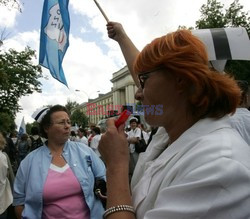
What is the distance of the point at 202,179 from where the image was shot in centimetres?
103

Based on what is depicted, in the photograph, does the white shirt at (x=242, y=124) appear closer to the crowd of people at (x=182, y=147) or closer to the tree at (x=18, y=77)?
the crowd of people at (x=182, y=147)

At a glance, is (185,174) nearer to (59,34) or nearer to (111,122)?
(111,122)

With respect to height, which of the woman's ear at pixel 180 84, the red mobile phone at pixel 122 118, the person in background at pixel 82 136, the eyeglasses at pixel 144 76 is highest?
the eyeglasses at pixel 144 76

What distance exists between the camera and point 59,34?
4062 millimetres

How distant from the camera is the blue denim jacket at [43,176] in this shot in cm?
267

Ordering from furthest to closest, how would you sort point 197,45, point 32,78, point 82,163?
point 32,78
point 82,163
point 197,45

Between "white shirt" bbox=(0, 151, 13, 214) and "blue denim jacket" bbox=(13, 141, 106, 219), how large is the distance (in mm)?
1750

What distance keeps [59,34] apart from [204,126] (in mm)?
3228

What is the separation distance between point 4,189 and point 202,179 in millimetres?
4052

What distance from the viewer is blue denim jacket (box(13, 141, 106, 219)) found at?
105 inches

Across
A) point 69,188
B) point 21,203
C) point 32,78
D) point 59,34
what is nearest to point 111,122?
point 69,188

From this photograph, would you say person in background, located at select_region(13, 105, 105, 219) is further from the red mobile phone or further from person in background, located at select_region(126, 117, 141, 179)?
person in background, located at select_region(126, 117, 141, 179)

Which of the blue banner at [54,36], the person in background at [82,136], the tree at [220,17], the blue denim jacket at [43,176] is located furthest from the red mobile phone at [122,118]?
the tree at [220,17]

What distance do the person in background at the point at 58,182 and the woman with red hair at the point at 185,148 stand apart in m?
1.33
